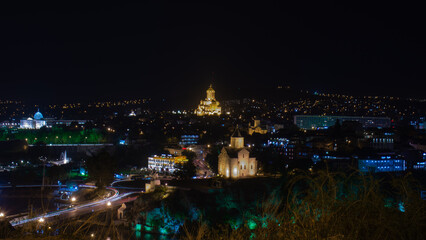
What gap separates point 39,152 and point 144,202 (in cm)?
2237

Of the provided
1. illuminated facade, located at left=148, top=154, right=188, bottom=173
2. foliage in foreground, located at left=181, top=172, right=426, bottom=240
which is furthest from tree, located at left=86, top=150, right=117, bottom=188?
foliage in foreground, located at left=181, top=172, right=426, bottom=240

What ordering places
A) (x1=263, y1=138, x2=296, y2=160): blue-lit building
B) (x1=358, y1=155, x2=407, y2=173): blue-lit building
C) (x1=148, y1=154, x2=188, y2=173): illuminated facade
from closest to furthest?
(x1=358, y1=155, x2=407, y2=173): blue-lit building → (x1=148, y1=154, x2=188, y2=173): illuminated facade → (x1=263, y1=138, x2=296, y2=160): blue-lit building

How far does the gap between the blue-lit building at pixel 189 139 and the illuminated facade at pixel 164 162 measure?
957 cm

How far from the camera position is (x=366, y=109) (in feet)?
252

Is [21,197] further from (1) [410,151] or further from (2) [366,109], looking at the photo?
(2) [366,109]

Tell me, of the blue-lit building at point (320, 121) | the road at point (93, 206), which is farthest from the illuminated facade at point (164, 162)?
the blue-lit building at point (320, 121)

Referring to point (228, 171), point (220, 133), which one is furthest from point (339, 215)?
point (220, 133)

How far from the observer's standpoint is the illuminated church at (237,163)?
67.4 ft

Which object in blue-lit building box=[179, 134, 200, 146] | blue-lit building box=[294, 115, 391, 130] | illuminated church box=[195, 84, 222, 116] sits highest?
illuminated church box=[195, 84, 222, 116]

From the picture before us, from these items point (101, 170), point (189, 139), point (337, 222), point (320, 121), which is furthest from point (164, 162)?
point (320, 121)

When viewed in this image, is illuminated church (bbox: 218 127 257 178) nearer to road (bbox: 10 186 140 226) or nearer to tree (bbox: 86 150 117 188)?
road (bbox: 10 186 140 226)

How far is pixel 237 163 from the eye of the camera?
20578mm

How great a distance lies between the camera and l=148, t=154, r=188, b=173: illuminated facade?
30.3 meters

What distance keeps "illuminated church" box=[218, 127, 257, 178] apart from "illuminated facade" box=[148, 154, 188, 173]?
925 centimetres
